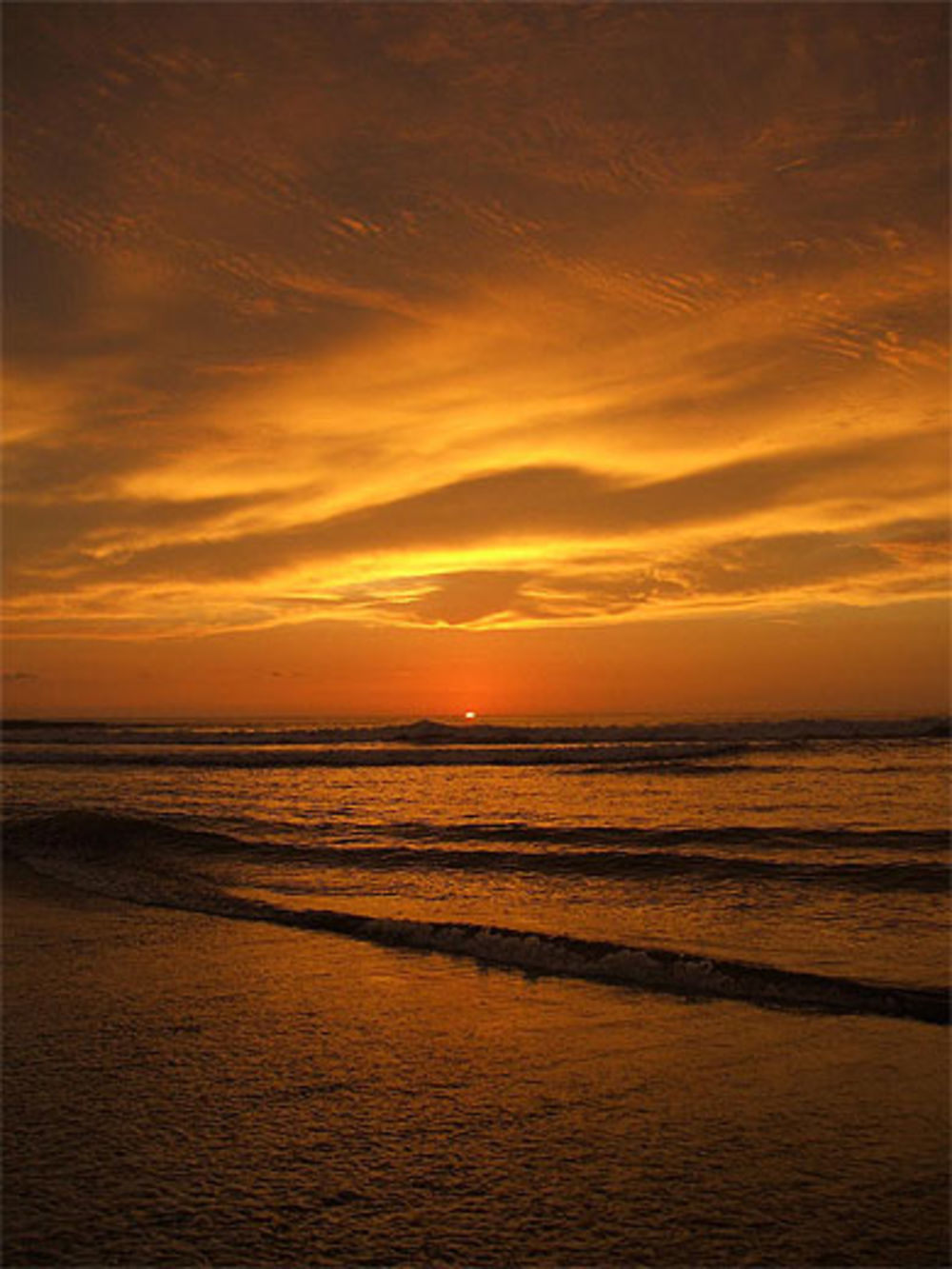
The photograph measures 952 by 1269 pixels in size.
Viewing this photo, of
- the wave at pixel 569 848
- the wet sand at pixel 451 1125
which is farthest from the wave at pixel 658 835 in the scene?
the wet sand at pixel 451 1125

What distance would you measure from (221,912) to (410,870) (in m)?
3.52

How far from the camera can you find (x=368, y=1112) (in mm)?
5332

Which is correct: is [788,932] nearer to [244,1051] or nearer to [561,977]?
[561,977]

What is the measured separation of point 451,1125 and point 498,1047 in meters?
1.26

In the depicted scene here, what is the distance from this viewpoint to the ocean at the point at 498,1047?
4.15 m

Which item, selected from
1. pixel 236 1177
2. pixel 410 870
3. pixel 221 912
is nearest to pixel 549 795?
pixel 410 870

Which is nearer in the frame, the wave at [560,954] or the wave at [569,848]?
the wave at [560,954]

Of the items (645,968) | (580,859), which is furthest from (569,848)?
(645,968)

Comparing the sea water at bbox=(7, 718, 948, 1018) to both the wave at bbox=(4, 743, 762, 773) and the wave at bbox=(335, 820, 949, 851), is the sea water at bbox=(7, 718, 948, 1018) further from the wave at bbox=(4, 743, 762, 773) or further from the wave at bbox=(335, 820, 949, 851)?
the wave at bbox=(4, 743, 762, 773)

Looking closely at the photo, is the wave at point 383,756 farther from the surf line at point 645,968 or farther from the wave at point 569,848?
the surf line at point 645,968

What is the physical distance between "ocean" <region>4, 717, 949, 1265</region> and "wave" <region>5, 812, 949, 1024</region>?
0.04 meters

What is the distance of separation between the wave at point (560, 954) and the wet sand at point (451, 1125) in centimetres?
37

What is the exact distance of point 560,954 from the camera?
880cm

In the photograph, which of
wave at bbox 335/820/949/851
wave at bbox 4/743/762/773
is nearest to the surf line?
wave at bbox 335/820/949/851
